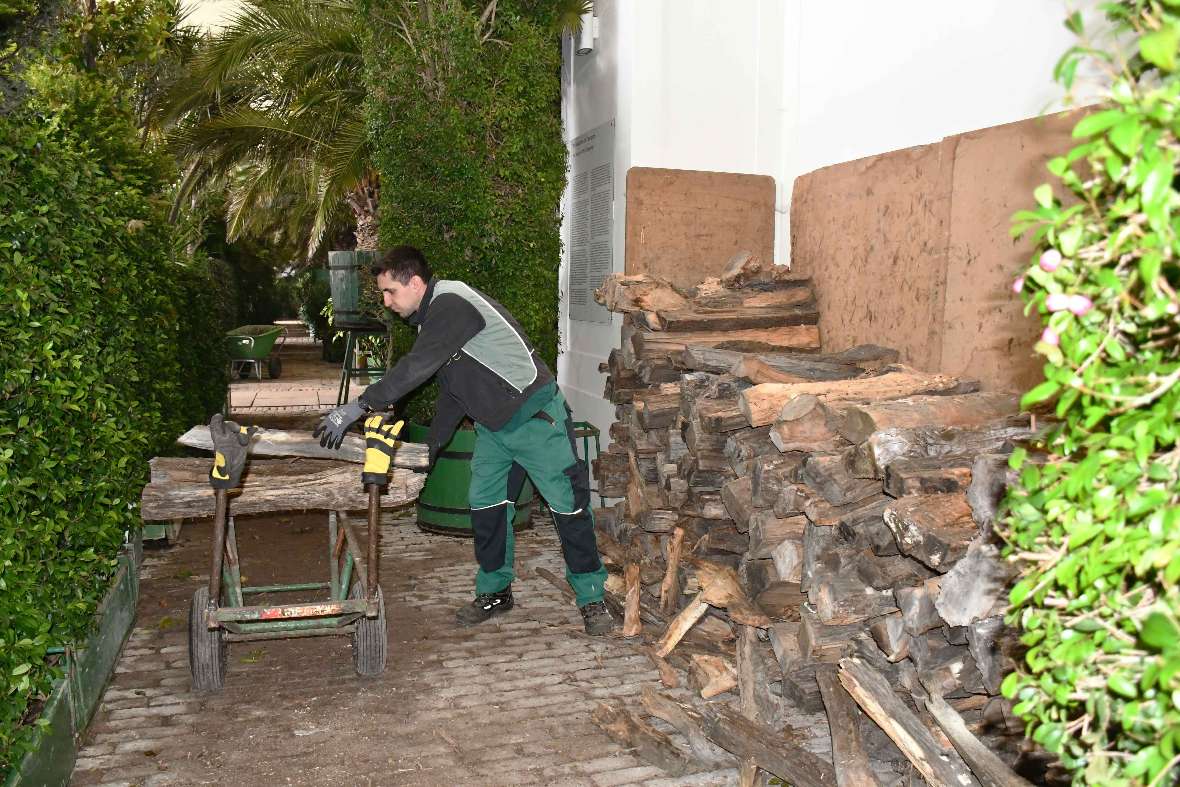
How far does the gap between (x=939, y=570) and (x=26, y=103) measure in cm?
439

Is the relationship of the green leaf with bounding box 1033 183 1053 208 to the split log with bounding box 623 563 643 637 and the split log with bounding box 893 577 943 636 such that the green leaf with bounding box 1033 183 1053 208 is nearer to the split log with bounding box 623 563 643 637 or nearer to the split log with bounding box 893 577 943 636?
the split log with bounding box 893 577 943 636

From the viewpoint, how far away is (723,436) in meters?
5.07

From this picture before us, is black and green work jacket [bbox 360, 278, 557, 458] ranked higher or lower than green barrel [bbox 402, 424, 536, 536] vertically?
higher

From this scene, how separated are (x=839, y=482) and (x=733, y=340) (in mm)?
2111

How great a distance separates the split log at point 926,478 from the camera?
3.62m

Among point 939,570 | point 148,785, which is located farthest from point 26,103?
point 939,570

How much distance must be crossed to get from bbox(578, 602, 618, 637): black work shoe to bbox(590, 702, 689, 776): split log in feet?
3.24

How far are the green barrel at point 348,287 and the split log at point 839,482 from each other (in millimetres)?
6029

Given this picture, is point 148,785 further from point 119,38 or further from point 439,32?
point 119,38

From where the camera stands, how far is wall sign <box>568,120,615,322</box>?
7.53 meters

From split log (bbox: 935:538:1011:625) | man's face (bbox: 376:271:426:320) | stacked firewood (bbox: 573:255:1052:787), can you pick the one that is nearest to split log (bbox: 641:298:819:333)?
stacked firewood (bbox: 573:255:1052:787)

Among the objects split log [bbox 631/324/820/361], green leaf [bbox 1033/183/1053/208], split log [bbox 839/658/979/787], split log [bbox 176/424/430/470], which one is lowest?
split log [bbox 839/658/979/787]

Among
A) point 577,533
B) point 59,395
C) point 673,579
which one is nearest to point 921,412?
point 673,579

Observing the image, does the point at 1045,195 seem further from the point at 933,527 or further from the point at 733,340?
the point at 733,340
